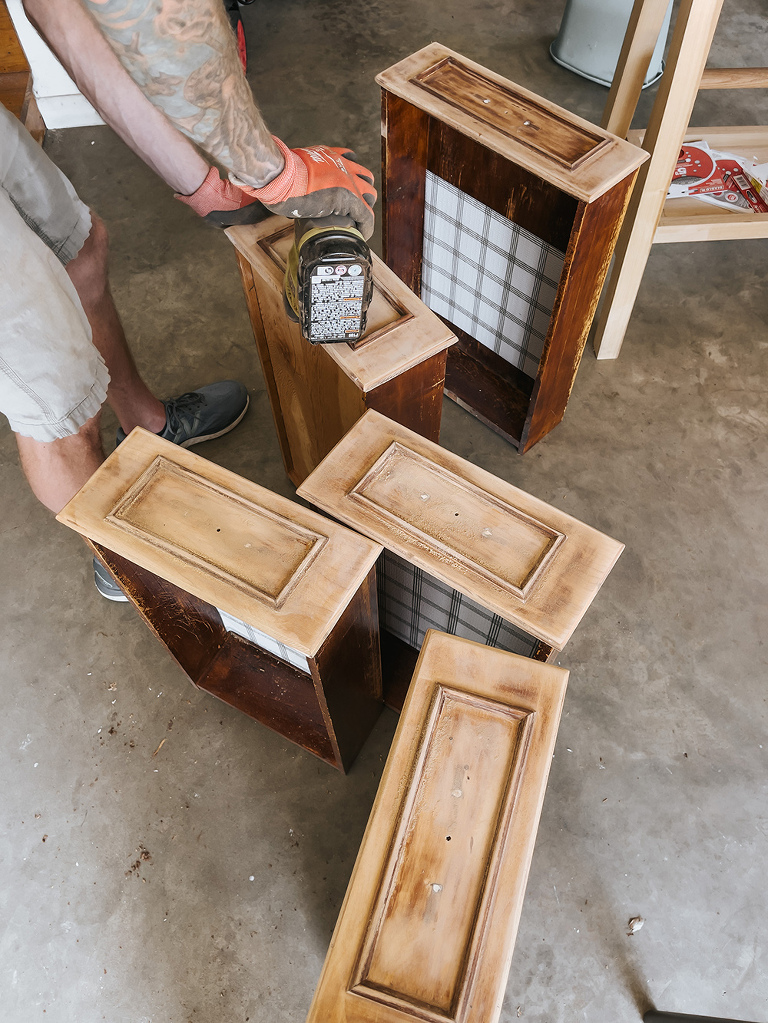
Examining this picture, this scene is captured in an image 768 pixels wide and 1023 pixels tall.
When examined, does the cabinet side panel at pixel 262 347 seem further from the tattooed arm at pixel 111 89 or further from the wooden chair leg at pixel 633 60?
the wooden chair leg at pixel 633 60

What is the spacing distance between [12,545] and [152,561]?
0.95 meters

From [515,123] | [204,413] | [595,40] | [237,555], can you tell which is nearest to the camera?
[237,555]

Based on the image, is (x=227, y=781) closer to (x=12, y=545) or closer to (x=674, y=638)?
(x=12, y=545)

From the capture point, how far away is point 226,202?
1369mm

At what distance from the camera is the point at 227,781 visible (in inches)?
57.9

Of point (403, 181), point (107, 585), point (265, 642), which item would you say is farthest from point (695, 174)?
point (107, 585)

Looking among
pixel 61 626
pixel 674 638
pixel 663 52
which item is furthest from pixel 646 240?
pixel 61 626

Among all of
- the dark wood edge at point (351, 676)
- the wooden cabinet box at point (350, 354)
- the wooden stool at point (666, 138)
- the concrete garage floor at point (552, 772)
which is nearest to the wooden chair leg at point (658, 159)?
the wooden stool at point (666, 138)

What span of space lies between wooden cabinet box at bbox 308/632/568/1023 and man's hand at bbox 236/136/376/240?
69 cm

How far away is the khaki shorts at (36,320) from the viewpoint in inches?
41.6

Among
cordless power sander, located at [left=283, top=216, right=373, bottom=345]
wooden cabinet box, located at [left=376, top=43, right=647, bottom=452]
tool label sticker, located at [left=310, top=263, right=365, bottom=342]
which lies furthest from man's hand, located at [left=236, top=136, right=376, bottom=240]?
wooden cabinet box, located at [left=376, top=43, right=647, bottom=452]

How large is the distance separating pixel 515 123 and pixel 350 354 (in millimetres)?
629

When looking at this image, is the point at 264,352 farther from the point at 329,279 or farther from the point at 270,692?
the point at 270,692

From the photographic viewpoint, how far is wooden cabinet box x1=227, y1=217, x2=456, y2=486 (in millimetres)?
1222
